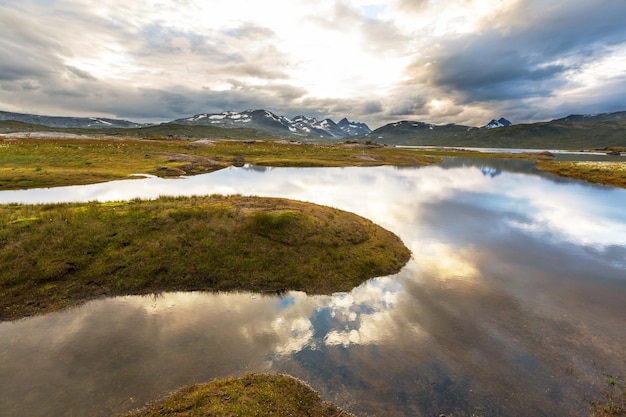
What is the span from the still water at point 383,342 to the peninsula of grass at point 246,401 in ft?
2.17

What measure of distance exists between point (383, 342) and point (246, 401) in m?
8.04

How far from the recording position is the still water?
13.3 meters

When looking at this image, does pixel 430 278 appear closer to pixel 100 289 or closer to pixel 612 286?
pixel 612 286

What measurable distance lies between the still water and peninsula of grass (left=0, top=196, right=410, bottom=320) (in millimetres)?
1748

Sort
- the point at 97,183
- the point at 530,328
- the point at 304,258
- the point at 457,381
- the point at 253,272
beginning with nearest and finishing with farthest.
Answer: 1. the point at 457,381
2. the point at 530,328
3. the point at 253,272
4. the point at 304,258
5. the point at 97,183

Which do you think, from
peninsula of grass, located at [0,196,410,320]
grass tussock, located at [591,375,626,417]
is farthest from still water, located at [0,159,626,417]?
peninsula of grass, located at [0,196,410,320]

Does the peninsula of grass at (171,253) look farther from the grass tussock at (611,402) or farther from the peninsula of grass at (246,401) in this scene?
the grass tussock at (611,402)

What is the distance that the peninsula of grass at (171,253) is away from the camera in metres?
21.9

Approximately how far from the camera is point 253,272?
78.9 feet

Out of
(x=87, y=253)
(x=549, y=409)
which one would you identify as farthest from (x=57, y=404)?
(x=549, y=409)

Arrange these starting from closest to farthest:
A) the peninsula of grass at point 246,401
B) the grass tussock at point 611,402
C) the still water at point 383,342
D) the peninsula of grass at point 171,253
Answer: the peninsula of grass at point 246,401, the grass tussock at point 611,402, the still water at point 383,342, the peninsula of grass at point 171,253

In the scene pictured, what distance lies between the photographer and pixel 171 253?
2511 cm

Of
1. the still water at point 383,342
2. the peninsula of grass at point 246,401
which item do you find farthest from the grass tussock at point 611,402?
the peninsula of grass at point 246,401

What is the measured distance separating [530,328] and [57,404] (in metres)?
24.0
